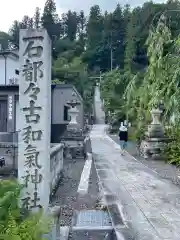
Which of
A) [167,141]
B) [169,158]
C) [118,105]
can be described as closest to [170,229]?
[169,158]

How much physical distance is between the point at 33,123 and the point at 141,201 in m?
4.25

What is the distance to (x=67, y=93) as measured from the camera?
25078 millimetres

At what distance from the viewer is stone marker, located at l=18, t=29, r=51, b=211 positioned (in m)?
4.33

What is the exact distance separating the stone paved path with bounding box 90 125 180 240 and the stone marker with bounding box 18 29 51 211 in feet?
5.58

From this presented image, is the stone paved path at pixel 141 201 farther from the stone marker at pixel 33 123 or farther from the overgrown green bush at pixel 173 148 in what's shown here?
the stone marker at pixel 33 123

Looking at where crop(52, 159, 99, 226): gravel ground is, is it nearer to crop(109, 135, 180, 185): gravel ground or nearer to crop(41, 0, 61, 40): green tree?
crop(109, 135, 180, 185): gravel ground

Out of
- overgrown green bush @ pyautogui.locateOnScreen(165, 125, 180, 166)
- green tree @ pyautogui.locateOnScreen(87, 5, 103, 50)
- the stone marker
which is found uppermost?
green tree @ pyautogui.locateOnScreen(87, 5, 103, 50)

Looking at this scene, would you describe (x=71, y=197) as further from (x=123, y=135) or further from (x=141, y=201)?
(x=123, y=135)

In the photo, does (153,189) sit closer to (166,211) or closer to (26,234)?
(166,211)

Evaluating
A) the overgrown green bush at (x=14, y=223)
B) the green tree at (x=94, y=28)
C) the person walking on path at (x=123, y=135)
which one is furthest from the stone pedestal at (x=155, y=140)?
the green tree at (x=94, y=28)

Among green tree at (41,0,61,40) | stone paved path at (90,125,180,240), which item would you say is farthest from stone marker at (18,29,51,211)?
green tree at (41,0,61,40)

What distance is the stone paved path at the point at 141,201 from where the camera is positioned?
5762 mm

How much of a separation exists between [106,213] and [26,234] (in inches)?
149

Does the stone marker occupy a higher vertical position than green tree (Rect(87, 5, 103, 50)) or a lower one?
lower
